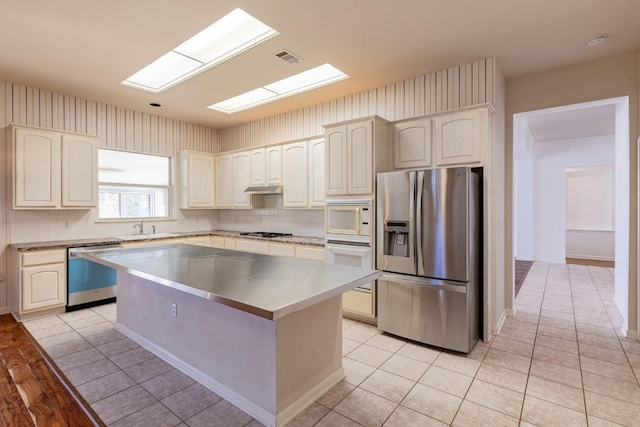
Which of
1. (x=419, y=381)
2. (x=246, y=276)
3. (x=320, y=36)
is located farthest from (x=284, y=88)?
(x=419, y=381)

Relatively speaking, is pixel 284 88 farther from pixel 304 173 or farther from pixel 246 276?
pixel 246 276

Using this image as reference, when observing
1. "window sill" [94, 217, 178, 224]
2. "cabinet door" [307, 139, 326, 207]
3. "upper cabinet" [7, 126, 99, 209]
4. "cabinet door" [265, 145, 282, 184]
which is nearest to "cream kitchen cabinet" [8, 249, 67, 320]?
"upper cabinet" [7, 126, 99, 209]

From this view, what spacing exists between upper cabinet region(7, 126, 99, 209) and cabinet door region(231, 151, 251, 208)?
1953mm

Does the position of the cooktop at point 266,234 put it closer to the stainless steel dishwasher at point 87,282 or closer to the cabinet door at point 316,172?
the cabinet door at point 316,172

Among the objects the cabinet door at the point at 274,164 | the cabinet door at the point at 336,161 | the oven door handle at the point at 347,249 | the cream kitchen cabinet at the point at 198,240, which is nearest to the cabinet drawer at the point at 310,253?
the oven door handle at the point at 347,249

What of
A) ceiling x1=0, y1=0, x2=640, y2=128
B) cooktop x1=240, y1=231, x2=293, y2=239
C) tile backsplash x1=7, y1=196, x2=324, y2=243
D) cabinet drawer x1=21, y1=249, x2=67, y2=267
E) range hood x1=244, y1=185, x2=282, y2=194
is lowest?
cabinet drawer x1=21, y1=249, x2=67, y2=267

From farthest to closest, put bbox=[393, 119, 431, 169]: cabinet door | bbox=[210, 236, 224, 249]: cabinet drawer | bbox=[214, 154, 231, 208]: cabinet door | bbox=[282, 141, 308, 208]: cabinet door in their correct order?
bbox=[214, 154, 231, 208]: cabinet door
bbox=[210, 236, 224, 249]: cabinet drawer
bbox=[282, 141, 308, 208]: cabinet door
bbox=[393, 119, 431, 169]: cabinet door

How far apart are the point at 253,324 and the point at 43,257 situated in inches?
131

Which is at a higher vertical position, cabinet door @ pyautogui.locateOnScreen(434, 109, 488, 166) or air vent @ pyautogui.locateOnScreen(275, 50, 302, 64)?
air vent @ pyautogui.locateOnScreen(275, 50, 302, 64)

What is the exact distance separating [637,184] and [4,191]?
6998 millimetres

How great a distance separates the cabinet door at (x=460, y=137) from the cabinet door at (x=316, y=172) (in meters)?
1.58

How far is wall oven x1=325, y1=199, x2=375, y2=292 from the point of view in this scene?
3.49 meters

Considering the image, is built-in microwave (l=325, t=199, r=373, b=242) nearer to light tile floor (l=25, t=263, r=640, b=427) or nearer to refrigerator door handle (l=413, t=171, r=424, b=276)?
refrigerator door handle (l=413, t=171, r=424, b=276)

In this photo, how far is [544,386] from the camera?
2.33m
